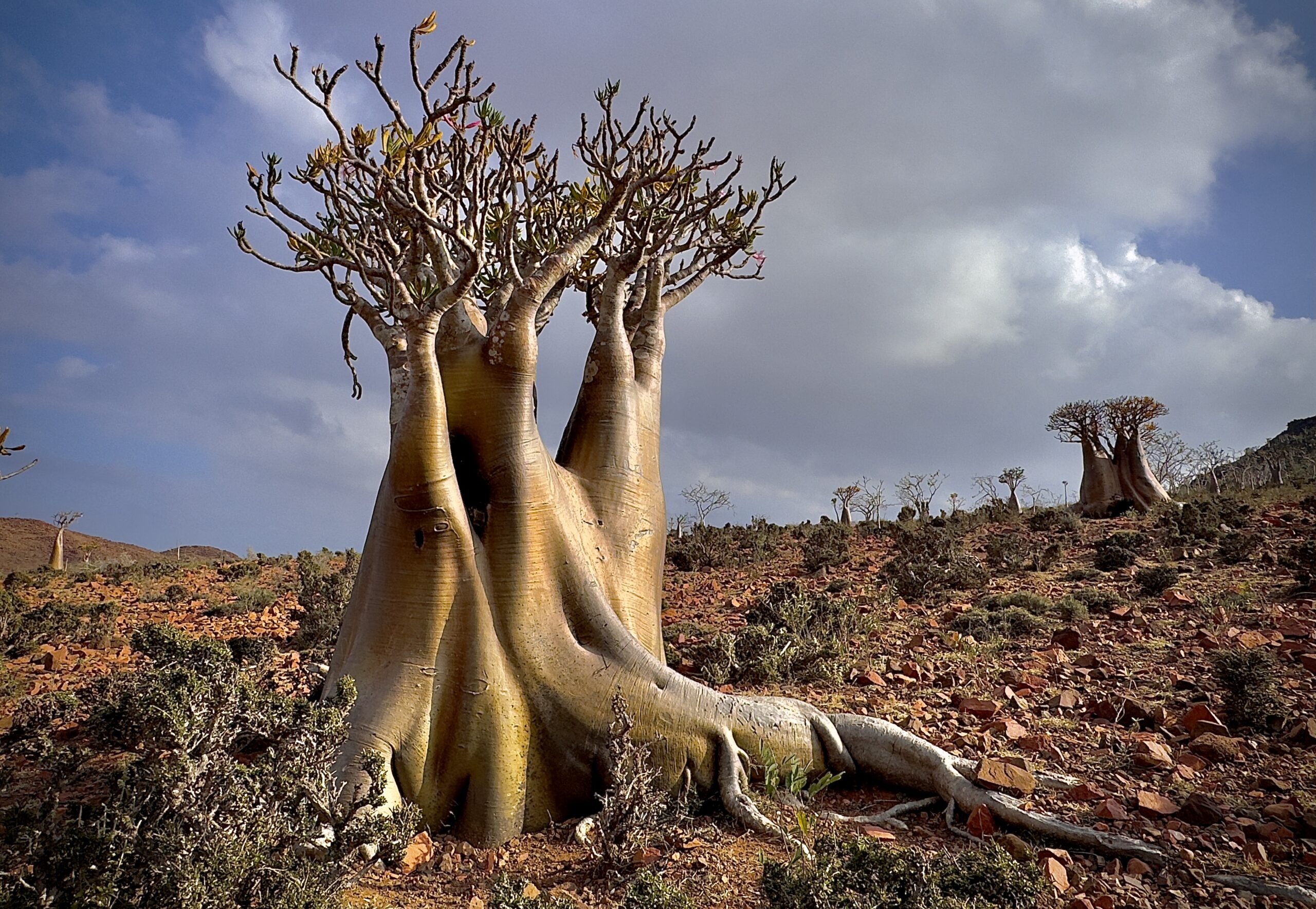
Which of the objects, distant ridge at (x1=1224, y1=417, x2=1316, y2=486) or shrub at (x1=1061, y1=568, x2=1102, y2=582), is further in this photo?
distant ridge at (x1=1224, y1=417, x2=1316, y2=486)

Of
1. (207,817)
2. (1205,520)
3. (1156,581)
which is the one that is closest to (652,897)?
(207,817)

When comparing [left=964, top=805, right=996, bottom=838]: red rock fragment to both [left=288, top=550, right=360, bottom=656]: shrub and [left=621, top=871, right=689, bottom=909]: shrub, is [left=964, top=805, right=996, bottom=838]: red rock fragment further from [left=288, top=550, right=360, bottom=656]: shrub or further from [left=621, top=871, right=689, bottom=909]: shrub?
[left=288, top=550, right=360, bottom=656]: shrub

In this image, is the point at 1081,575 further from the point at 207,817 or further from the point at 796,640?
the point at 207,817

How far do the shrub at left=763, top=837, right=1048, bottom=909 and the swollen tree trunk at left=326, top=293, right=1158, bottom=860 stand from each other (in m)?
0.80

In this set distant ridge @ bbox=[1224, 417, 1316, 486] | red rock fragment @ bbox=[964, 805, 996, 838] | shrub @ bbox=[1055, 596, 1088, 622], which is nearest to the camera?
red rock fragment @ bbox=[964, 805, 996, 838]

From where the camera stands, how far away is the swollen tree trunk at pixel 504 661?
4.30 meters

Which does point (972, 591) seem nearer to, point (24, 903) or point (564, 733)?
point (564, 733)

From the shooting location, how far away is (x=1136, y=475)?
18.5 meters

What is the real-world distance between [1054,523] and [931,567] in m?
5.37

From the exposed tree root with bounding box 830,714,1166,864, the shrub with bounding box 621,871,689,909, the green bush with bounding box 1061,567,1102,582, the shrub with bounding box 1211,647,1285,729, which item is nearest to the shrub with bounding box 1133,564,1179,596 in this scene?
the green bush with bounding box 1061,567,1102,582

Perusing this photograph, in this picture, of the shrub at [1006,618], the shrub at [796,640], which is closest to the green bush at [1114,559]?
the shrub at [1006,618]

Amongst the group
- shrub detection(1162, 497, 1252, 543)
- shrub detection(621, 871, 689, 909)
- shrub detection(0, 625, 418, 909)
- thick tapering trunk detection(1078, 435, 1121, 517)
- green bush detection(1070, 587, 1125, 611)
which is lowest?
shrub detection(621, 871, 689, 909)

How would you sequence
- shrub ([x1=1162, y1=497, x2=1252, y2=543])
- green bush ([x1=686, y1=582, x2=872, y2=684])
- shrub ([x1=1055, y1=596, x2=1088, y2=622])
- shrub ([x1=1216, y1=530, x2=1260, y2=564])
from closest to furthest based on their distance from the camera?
green bush ([x1=686, y1=582, x2=872, y2=684]) < shrub ([x1=1055, y1=596, x2=1088, y2=622]) < shrub ([x1=1216, y1=530, x2=1260, y2=564]) < shrub ([x1=1162, y1=497, x2=1252, y2=543])

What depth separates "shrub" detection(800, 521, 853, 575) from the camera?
1159cm
